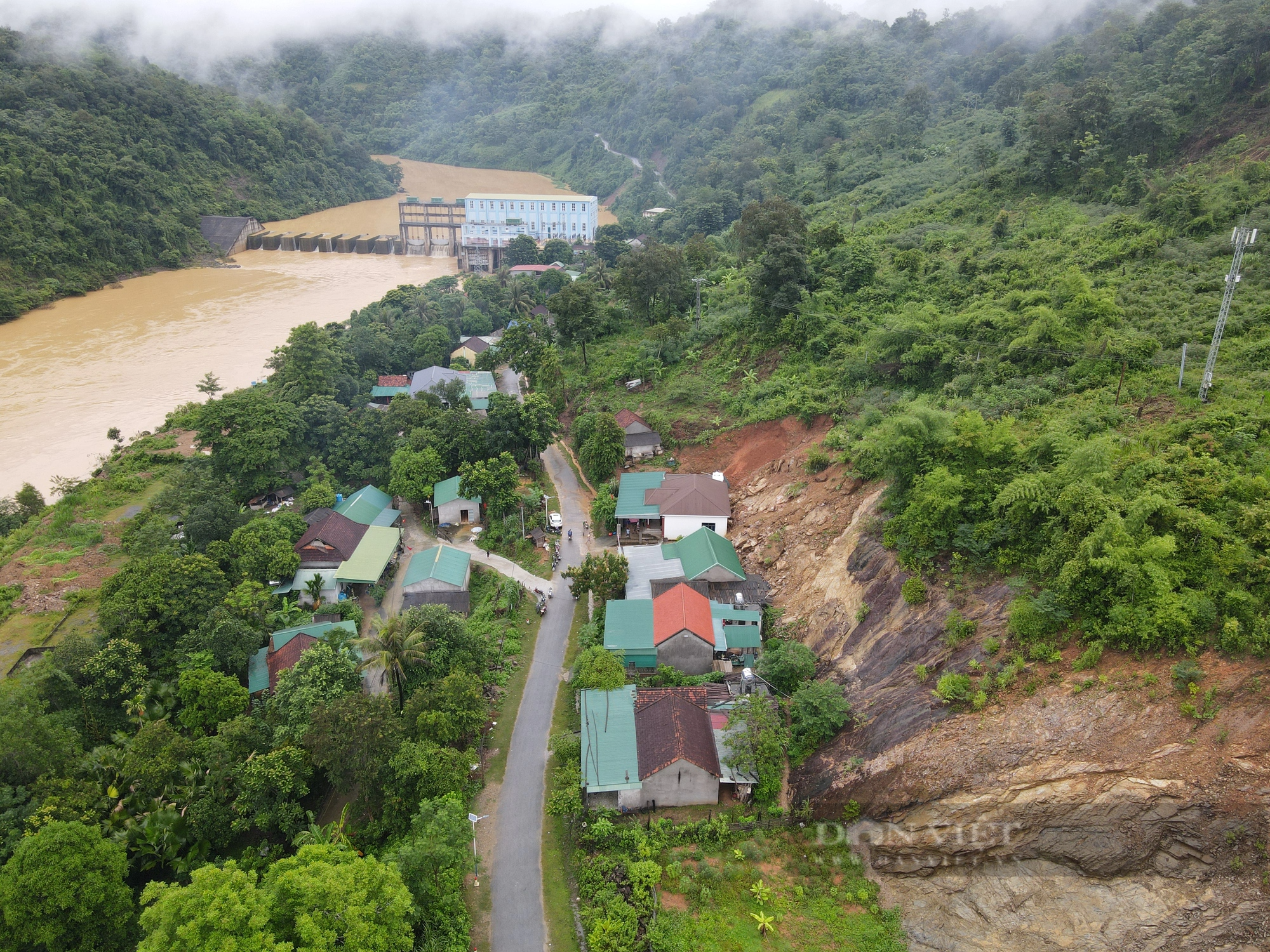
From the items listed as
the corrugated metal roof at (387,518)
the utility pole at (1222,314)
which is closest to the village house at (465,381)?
the corrugated metal roof at (387,518)

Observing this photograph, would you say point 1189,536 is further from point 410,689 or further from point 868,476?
point 410,689

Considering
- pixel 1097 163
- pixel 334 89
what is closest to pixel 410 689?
pixel 1097 163

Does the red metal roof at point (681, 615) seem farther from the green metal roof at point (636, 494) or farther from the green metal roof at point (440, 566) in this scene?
the green metal roof at point (440, 566)

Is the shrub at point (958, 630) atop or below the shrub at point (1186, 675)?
atop

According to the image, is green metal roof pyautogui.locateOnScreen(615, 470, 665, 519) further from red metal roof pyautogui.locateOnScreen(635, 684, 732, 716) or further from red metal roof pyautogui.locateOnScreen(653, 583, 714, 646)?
red metal roof pyautogui.locateOnScreen(635, 684, 732, 716)

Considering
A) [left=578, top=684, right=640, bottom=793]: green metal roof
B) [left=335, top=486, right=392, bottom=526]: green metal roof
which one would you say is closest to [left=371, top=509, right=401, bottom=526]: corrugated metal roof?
[left=335, top=486, right=392, bottom=526]: green metal roof

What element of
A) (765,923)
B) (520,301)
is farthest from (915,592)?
(520,301)
